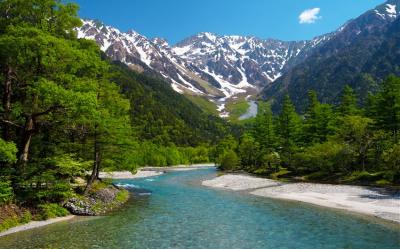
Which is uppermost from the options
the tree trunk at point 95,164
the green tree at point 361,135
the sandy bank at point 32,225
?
the green tree at point 361,135

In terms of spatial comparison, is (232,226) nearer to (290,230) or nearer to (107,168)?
(290,230)

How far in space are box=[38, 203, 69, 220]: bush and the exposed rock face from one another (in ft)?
4.36

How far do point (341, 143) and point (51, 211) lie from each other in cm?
5719

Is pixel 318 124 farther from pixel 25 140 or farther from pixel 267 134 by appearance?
pixel 25 140

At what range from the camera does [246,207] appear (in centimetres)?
4500

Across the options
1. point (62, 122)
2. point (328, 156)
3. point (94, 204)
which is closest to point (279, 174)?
point (328, 156)

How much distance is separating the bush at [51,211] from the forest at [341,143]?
45.1 m

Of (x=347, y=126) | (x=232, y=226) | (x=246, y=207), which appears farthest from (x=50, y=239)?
(x=347, y=126)

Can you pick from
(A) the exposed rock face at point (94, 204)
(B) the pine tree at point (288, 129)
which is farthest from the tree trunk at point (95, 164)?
(B) the pine tree at point (288, 129)

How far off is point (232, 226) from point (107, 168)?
23.7 meters

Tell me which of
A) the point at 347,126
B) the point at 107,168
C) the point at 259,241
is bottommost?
the point at 259,241

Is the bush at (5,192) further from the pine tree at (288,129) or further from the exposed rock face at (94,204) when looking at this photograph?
the pine tree at (288,129)

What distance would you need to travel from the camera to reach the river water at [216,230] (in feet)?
88.0

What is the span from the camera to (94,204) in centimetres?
4031
